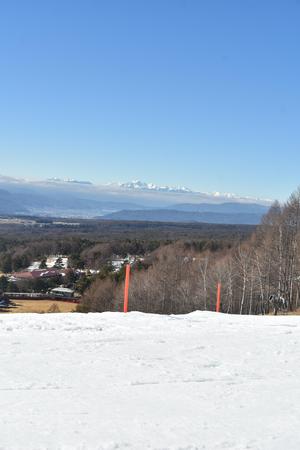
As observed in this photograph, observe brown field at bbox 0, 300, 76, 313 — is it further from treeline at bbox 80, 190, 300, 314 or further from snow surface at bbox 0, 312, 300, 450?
snow surface at bbox 0, 312, 300, 450

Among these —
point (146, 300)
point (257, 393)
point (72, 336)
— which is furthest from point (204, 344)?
point (146, 300)

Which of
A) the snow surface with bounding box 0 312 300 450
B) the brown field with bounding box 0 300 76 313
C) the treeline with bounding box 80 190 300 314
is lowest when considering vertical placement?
the brown field with bounding box 0 300 76 313

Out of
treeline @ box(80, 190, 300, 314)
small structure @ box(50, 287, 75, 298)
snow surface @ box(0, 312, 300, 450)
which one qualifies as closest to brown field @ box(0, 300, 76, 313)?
treeline @ box(80, 190, 300, 314)

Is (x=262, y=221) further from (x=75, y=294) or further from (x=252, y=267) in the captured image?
(x=75, y=294)

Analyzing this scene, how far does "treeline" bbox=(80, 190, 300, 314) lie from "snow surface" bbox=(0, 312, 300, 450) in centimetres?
2484

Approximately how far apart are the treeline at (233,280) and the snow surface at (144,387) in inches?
978

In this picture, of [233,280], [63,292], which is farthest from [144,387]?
[63,292]

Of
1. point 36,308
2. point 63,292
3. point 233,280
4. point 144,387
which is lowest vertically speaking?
point 63,292

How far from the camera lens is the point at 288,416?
5.95 m

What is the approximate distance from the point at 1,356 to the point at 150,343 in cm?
281

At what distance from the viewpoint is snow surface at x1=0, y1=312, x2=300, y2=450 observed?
5117 mm

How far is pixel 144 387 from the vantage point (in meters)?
6.80

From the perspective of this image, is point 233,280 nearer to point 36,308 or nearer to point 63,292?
point 36,308

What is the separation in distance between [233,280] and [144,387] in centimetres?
3518
